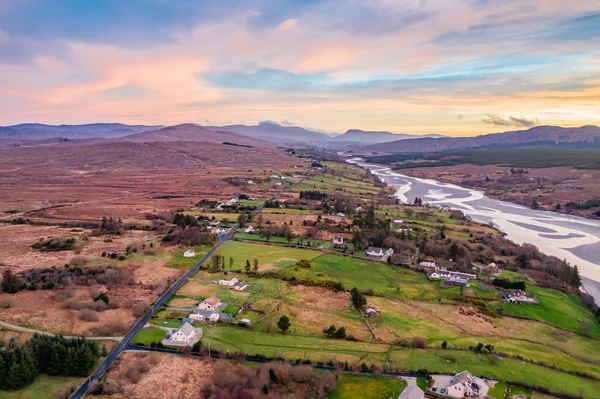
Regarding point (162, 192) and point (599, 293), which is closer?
point (599, 293)

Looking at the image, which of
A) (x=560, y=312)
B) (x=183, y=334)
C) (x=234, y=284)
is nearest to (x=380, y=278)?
(x=234, y=284)

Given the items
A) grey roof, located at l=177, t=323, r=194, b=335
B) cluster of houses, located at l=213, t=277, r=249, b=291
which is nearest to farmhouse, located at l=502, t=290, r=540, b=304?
cluster of houses, located at l=213, t=277, r=249, b=291

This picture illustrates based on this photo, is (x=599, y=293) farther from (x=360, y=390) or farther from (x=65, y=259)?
(x=65, y=259)

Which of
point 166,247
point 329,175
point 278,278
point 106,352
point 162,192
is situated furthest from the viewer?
point 329,175

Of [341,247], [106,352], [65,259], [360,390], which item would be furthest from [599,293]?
[65,259]

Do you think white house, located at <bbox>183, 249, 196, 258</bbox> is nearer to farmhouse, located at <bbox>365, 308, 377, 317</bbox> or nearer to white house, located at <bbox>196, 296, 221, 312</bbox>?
white house, located at <bbox>196, 296, 221, 312</bbox>

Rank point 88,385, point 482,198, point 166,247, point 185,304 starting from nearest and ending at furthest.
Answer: point 88,385 < point 185,304 < point 166,247 < point 482,198
